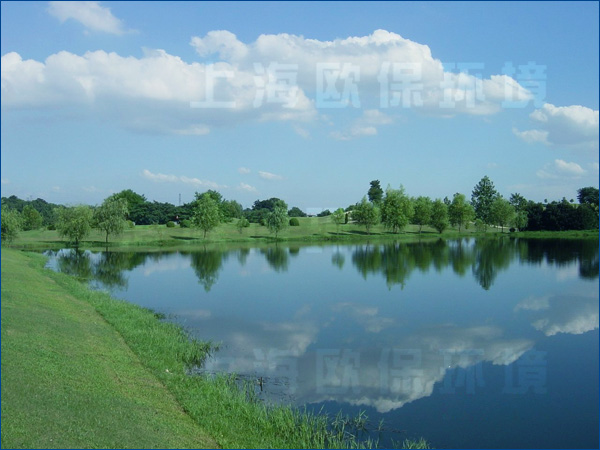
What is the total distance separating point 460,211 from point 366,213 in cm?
1753

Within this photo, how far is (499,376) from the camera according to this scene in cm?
1291

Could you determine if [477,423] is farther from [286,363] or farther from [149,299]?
[149,299]

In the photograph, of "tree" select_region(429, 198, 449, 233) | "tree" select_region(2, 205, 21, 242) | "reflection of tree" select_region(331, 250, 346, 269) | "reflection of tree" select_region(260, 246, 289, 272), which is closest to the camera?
"reflection of tree" select_region(260, 246, 289, 272)

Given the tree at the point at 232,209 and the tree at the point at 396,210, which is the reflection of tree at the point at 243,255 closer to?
the tree at the point at 396,210

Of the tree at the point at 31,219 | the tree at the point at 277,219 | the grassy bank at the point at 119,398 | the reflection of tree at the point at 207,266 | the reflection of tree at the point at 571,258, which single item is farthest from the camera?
the tree at the point at 31,219

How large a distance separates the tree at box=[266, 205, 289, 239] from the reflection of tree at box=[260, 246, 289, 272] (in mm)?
13847


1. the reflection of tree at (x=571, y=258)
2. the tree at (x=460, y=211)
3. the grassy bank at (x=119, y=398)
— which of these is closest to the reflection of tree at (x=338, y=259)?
the reflection of tree at (x=571, y=258)

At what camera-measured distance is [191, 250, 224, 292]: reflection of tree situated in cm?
3088

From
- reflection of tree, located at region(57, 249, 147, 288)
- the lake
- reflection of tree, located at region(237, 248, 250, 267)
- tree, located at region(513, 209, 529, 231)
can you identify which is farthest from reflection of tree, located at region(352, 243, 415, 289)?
tree, located at region(513, 209, 529, 231)

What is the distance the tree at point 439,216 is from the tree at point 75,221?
53.8 metres

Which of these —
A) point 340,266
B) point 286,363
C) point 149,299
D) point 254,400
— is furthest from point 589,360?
point 340,266

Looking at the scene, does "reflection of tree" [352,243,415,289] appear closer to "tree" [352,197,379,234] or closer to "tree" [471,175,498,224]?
"tree" [352,197,379,234]

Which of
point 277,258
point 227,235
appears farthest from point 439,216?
point 277,258

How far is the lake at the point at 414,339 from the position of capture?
411 inches
